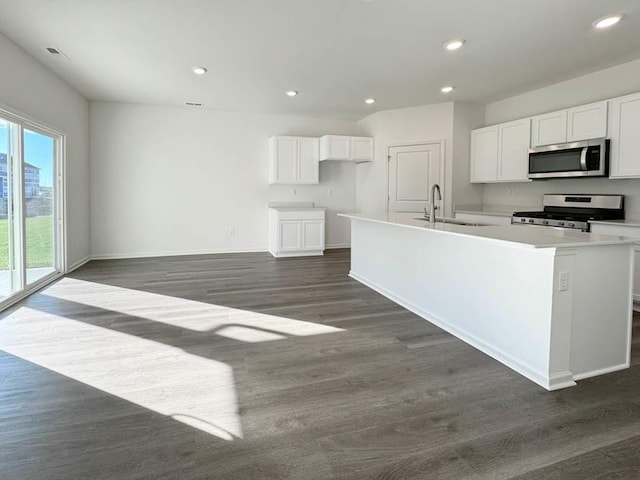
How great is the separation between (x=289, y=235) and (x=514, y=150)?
3.71 metres

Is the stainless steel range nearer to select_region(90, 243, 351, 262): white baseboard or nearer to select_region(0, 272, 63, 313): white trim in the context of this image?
select_region(90, 243, 351, 262): white baseboard

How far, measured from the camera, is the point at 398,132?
647cm

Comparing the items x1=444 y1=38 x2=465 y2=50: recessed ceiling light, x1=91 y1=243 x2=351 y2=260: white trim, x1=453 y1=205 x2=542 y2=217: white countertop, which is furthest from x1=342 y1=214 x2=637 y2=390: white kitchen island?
x1=91 y1=243 x2=351 y2=260: white trim

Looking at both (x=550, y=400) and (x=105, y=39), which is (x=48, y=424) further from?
(x=105, y=39)

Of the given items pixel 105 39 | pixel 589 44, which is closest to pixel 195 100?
pixel 105 39

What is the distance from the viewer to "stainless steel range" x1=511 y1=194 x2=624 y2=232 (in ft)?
13.6

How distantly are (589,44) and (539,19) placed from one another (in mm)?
933

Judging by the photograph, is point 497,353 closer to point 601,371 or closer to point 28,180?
point 601,371

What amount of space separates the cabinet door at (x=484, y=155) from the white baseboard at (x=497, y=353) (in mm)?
2912

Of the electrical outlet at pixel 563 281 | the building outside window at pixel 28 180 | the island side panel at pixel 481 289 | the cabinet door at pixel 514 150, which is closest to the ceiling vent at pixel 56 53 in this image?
the building outside window at pixel 28 180

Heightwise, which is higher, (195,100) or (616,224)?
(195,100)

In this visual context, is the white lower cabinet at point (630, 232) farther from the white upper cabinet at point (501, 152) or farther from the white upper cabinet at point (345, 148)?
the white upper cabinet at point (345, 148)

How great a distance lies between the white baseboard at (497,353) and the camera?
2186 mm

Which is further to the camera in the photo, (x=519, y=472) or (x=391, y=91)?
(x=391, y=91)
